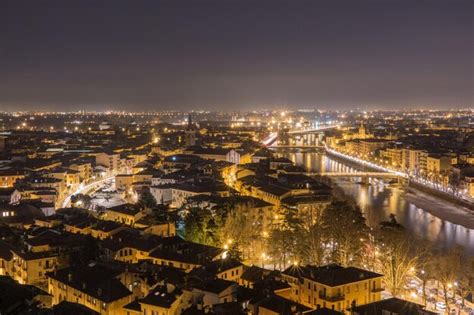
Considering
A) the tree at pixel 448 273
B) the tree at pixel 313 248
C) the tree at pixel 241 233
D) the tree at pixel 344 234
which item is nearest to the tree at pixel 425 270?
the tree at pixel 448 273

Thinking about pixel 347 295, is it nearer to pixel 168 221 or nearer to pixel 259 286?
pixel 259 286

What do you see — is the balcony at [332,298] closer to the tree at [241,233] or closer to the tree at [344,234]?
the tree at [344,234]

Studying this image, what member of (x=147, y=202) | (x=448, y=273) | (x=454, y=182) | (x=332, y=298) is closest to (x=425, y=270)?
(x=448, y=273)

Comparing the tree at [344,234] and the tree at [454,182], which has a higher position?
the tree at [344,234]

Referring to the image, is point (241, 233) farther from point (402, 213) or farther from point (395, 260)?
point (402, 213)

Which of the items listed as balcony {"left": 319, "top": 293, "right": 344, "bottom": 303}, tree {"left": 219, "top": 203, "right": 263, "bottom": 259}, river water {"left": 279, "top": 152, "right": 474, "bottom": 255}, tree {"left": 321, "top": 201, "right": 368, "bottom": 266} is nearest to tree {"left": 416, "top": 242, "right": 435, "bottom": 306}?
tree {"left": 321, "top": 201, "right": 368, "bottom": 266}

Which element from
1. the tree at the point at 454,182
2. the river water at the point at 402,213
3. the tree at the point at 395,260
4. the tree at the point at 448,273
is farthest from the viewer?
the tree at the point at 454,182

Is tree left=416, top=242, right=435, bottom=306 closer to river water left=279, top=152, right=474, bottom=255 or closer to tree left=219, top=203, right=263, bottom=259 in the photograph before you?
river water left=279, top=152, right=474, bottom=255
